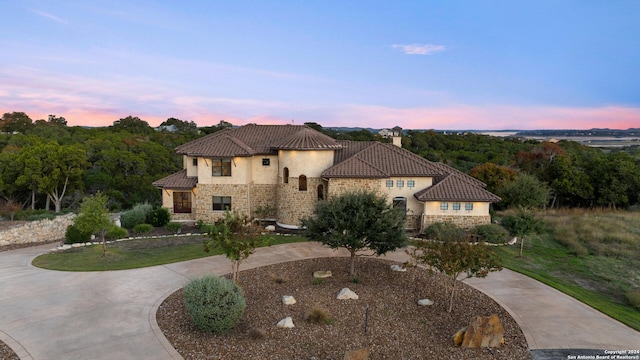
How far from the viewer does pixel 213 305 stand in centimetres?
1079

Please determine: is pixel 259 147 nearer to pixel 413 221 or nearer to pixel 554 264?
pixel 413 221

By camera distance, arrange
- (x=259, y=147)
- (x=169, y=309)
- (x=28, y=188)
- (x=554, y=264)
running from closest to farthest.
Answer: (x=169, y=309) < (x=554, y=264) < (x=259, y=147) < (x=28, y=188)

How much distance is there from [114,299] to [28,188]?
101 feet

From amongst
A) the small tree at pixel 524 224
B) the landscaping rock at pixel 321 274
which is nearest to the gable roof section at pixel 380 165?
the small tree at pixel 524 224

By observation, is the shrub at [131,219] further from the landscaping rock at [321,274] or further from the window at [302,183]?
the landscaping rock at [321,274]

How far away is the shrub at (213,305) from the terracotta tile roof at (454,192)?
15437 mm

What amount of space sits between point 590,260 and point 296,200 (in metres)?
16.8

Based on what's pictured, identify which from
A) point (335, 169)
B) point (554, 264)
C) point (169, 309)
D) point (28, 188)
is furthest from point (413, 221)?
point (28, 188)

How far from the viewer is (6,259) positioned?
739 inches

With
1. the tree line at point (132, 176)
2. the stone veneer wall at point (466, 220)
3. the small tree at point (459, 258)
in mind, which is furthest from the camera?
the tree line at point (132, 176)

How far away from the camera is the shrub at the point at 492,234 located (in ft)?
72.8

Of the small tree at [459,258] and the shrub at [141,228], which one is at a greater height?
the small tree at [459,258]

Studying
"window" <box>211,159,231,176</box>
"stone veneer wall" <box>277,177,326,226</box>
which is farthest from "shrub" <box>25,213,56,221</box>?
"stone veneer wall" <box>277,177,326,226</box>

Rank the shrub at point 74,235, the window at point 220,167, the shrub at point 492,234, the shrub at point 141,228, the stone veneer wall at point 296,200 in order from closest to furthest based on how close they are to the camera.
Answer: the shrub at point 74,235 < the shrub at point 492,234 < the shrub at point 141,228 < the stone veneer wall at point 296,200 < the window at point 220,167
